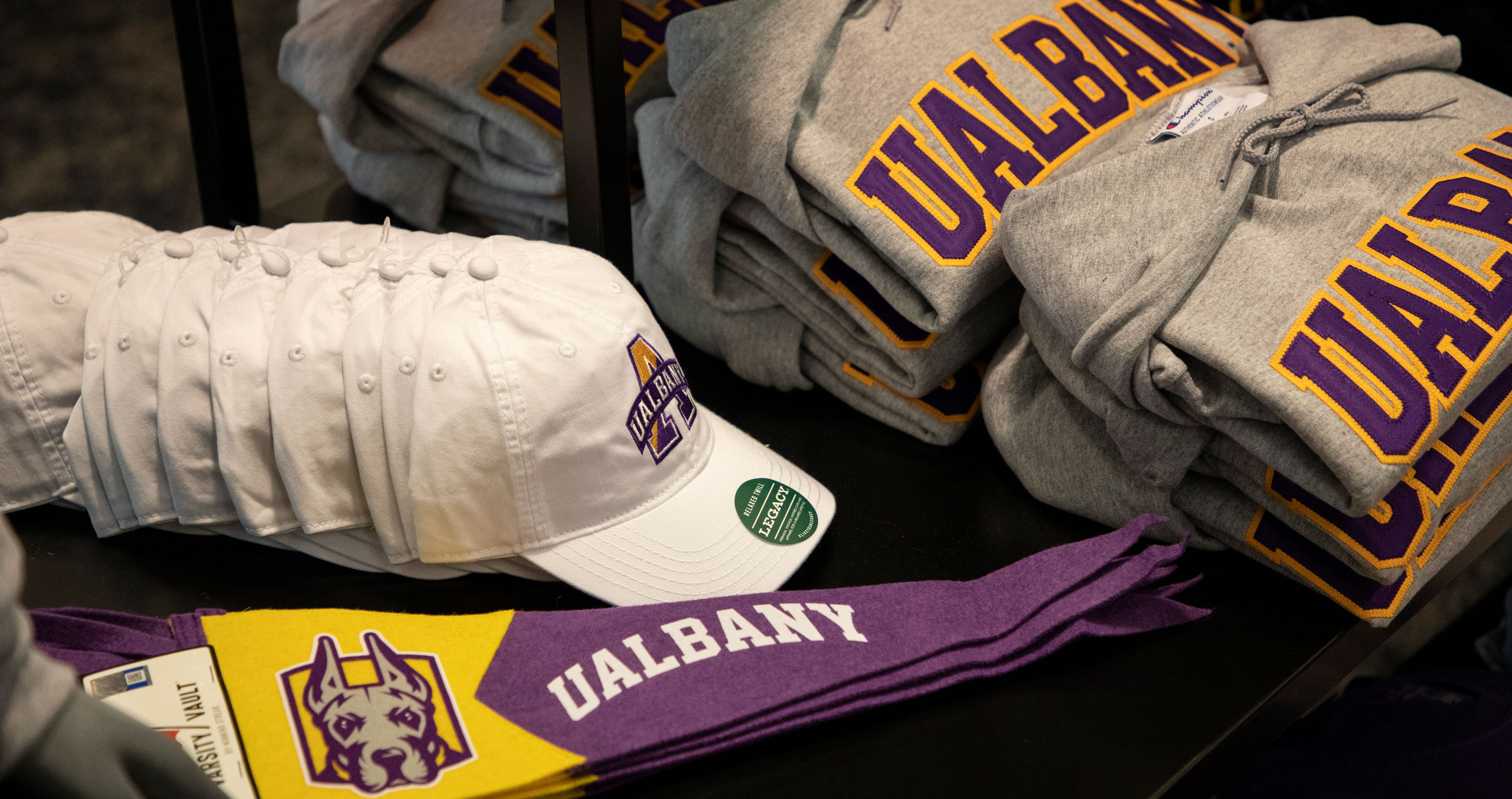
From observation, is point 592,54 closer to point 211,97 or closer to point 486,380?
point 486,380

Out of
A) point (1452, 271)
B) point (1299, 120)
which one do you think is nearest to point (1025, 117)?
point (1299, 120)

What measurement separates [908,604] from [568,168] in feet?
1.19

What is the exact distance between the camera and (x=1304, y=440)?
0.57 m

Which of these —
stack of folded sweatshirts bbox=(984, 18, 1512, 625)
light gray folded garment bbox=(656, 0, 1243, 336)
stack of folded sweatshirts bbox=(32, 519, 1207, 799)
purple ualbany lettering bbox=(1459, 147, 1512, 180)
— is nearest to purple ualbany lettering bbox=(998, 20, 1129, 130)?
light gray folded garment bbox=(656, 0, 1243, 336)

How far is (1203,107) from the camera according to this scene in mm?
747

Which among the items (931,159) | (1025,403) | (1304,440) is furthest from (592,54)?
(1304,440)

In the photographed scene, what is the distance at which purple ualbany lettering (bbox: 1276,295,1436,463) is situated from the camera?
0.56 m

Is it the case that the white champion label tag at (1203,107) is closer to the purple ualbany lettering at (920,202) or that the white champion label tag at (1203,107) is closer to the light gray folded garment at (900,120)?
the light gray folded garment at (900,120)

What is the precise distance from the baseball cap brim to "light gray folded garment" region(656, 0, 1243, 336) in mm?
145

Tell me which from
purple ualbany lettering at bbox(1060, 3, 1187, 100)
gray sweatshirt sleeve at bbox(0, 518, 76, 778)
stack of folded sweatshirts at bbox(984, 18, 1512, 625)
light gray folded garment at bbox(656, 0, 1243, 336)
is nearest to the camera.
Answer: gray sweatshirt sleeve at bbox(0, 518, 76, 778)

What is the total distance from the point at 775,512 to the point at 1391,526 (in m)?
0.33

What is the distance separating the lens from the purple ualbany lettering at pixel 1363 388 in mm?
562

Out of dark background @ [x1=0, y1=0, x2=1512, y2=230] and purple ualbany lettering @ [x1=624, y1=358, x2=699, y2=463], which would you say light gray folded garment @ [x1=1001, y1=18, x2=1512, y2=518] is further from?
dark background @ [x1=0, y1=0, x2=1512, y2=230]

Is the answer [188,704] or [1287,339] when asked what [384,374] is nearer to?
[188,704]
